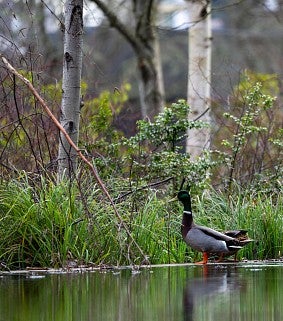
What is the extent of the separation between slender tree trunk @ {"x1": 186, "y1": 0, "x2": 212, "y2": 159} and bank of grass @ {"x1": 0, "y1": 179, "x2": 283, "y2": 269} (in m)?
5.50

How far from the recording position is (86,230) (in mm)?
12414

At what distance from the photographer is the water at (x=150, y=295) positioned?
8.60 m

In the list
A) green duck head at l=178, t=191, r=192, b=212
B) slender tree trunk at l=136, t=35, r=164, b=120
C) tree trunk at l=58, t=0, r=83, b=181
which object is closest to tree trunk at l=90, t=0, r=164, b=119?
slender tree trunk at l=136, t=35, r=164, b=120

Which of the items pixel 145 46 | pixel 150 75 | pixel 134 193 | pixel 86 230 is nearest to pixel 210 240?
pixel 134 193

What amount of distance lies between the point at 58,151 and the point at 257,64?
22016 millimetres

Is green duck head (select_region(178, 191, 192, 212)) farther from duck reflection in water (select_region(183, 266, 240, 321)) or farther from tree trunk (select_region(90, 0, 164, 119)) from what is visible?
tree trunk (select_region(90, 0, 164, 119))

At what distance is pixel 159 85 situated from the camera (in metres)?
26.8

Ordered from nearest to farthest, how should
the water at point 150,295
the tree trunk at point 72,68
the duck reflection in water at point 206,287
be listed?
1. the water at point 150,295
2. the duck reflection in water at point 206,287
3. the tree trunk at point 72,68

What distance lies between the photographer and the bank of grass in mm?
12211

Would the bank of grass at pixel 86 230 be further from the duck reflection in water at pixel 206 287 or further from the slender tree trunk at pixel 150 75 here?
the slender tree trunk at pixel 150 75

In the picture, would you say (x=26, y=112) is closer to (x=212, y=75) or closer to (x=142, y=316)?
(x=212, y=75)

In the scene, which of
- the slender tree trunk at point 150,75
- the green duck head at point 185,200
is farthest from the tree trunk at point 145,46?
the green duck head at point 185,200

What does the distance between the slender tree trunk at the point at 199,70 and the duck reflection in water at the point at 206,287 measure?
25.2 ft

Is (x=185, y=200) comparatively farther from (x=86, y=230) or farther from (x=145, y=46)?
(x=145, y=46)
